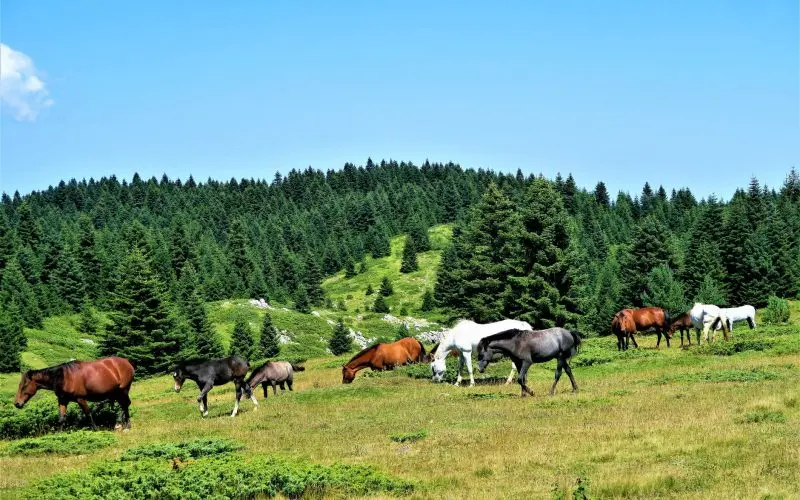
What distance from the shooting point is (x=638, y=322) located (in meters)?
40.6

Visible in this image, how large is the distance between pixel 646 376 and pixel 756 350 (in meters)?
8.45

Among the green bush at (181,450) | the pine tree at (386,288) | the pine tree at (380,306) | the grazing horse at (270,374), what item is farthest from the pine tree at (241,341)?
the green bush at (181,450)

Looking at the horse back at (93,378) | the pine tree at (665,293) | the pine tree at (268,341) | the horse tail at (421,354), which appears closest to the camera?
the horse back at (93,378)

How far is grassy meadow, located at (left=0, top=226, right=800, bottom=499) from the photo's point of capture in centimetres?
1190

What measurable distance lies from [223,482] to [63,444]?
8.57 m

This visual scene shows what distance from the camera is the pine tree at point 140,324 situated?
6169 centimetres

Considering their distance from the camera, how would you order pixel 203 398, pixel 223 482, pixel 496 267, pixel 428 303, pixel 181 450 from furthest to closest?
1. pixel 428 303
2. pixel 496 267
3. pixel 203 398
4. pixel 181 450
5. pixel 223 482

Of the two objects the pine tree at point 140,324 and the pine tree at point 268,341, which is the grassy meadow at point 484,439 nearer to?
the pine tree at point 140,324

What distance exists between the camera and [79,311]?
10206 cm

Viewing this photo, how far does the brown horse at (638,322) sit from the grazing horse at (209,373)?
2320 centimetres

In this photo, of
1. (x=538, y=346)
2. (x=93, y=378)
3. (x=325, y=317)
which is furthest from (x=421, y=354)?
(x=325, y=317)

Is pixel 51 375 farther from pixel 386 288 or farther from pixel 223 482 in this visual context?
pixel 386 288

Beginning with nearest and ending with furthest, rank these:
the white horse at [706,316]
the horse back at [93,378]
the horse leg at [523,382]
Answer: the horse back at [93,378], the horse leg at [523,382], the white horse at [706,316]

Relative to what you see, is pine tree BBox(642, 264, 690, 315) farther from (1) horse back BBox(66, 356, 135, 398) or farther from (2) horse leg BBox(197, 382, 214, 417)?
(1) horse back BBox(66, 356, 135, 398)
